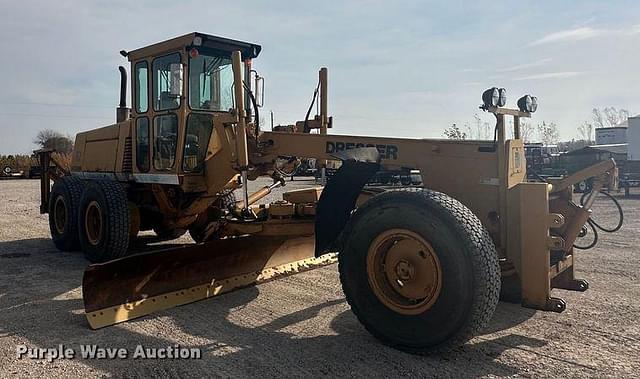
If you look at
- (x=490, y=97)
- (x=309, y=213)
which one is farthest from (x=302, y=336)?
(x=490, y=97)

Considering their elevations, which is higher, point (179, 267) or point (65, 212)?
point (65, 212)

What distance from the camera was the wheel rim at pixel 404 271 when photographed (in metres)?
3.89

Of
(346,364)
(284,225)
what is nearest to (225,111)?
(284,225)

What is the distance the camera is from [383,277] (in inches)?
164

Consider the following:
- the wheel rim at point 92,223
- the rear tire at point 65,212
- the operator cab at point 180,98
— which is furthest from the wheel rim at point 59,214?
the operator cab at point 180,98

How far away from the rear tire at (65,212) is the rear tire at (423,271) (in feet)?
19.2

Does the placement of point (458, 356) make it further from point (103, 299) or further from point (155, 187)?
point (155, 187)

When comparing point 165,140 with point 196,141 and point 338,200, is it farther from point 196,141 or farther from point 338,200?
point 338,200

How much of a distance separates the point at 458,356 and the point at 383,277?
2.58ft

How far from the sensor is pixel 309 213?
587 cm

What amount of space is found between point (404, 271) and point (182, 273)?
8.65 ft

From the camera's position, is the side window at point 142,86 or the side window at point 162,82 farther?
the side window at point 142,86

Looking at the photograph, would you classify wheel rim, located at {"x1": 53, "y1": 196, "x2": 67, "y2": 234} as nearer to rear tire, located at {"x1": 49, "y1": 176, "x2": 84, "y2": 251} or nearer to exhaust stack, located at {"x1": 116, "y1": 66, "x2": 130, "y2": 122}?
rear tire, located at {"x1": 49, "y1": 176, "x2": 84, "y2": 251}

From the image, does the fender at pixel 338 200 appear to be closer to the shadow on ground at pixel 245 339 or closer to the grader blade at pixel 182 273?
the shadow on ground at pixel 245 339
